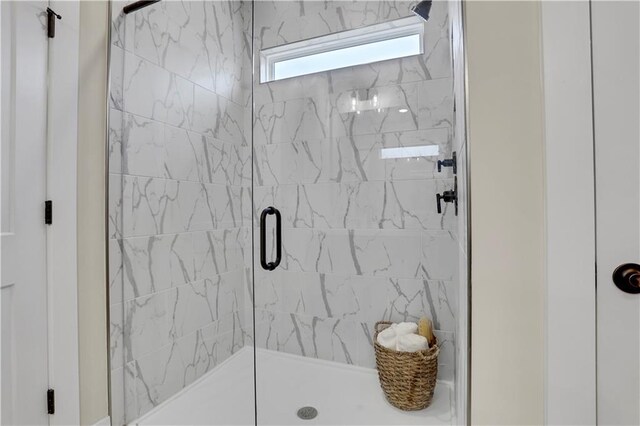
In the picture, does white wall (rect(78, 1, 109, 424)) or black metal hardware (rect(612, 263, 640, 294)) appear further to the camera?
white wall (rect(78, 1, 109, 424))

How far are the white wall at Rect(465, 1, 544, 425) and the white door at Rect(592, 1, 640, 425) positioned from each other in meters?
0.11

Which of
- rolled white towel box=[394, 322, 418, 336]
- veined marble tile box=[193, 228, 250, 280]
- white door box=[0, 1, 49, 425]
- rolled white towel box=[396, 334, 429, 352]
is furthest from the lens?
veined marble tile box=[193, 228, 250, 280]

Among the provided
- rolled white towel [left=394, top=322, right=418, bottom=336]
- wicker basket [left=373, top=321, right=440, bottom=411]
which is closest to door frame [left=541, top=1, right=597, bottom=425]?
wicker basket [left=373, top=321, right=440, bottom=411]

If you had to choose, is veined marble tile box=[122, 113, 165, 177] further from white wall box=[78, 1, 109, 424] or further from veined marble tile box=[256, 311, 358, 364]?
veined marble tile box=[256, 311, 358, 364]

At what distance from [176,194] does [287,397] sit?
126 cm

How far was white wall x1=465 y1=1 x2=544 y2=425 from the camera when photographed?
71 cm

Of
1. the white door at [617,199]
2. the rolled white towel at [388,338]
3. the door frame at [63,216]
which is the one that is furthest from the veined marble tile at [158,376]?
the white door at [617,199]

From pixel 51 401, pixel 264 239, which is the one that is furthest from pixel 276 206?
pixel 51 401

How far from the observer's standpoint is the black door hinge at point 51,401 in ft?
3.75

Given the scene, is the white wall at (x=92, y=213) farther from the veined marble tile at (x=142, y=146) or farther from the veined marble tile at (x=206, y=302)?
the veined marble tile at (x=206, y=302)

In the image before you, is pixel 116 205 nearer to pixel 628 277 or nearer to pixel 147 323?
pixel 147 323

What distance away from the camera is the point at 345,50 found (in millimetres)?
1882

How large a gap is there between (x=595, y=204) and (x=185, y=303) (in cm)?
179

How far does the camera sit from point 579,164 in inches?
26.6
